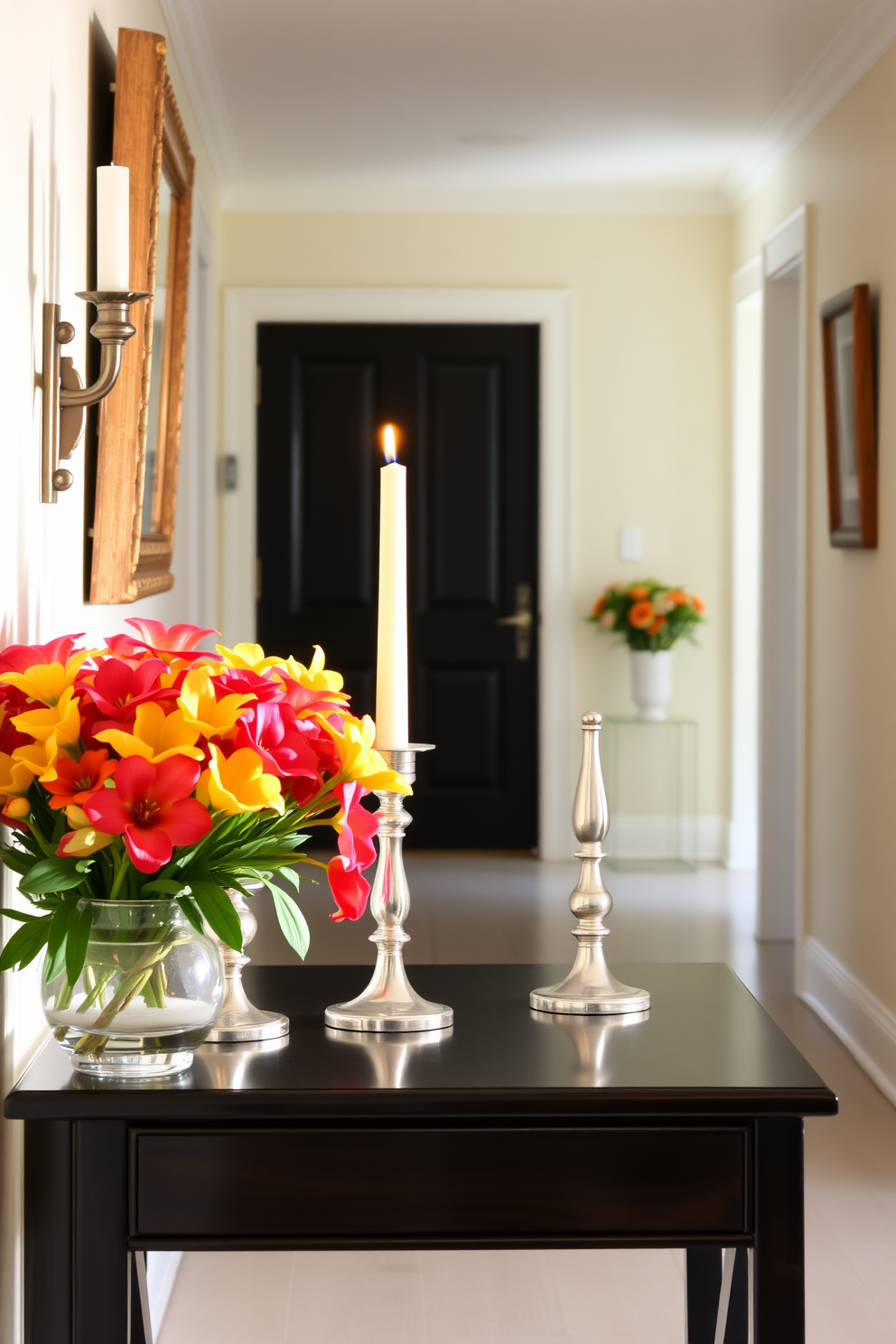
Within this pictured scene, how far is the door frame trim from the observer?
5379mm

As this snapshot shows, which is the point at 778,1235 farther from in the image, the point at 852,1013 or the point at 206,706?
the point at 852,1013

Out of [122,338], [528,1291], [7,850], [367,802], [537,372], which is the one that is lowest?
[528,1291]

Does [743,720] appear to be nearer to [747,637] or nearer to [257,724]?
[747,637]

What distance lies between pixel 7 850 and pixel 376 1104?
0.34 m

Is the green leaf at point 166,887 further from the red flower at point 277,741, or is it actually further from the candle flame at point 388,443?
the candle flame at point 388,443

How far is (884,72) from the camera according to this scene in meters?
3.34

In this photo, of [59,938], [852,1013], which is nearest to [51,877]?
[59,938]

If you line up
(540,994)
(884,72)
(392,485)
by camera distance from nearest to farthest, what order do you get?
(392,485)
(540,994)
(884,72)

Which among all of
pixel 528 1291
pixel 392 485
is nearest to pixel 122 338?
pixel 392 485

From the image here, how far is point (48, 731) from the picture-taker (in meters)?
1.04

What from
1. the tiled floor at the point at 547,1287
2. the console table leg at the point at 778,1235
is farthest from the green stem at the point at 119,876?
the tiled floor at the point at 547,1287

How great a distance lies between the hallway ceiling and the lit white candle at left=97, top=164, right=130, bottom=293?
2037 millimetres

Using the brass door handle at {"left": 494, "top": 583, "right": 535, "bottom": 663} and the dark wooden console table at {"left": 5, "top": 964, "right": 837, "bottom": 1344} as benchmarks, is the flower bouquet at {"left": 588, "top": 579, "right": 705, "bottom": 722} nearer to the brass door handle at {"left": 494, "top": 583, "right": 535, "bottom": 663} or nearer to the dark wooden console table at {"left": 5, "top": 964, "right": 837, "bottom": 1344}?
the brass door handle at {"left": 494, "top": 583, "right": 535, "bottom": 663}

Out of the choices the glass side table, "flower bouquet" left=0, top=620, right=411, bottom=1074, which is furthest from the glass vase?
the glass side table
